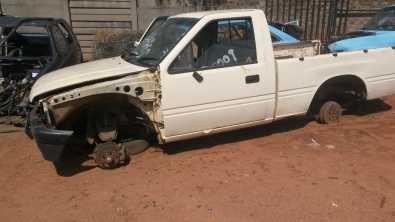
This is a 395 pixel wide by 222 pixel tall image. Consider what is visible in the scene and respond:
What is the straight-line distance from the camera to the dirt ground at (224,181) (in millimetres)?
3729

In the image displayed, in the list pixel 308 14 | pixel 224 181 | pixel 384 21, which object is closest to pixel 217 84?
pixel 224 181

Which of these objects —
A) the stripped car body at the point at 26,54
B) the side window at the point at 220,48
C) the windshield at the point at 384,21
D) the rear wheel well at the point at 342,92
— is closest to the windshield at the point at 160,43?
the side window at the point at 220,48

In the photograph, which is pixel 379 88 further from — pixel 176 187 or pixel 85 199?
pixel 85 199

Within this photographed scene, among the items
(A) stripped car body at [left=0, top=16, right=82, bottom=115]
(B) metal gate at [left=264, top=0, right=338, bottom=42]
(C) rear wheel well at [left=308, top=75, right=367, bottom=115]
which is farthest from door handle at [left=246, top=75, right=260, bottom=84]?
(B) metal gate at [left=264, top=0, right=338, bottom=42]

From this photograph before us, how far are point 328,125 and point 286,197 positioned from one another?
2392mm

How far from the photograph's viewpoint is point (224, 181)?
429cm

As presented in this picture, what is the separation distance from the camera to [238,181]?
169 inches

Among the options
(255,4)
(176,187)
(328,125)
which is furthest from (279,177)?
(255,4)

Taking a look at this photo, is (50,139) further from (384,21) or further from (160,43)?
(384,21)

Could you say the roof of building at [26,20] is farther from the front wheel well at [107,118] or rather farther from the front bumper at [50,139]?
the front bumper at [50,139]

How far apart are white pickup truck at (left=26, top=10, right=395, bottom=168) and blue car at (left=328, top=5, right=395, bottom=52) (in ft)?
5.10

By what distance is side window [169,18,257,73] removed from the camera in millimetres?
4570

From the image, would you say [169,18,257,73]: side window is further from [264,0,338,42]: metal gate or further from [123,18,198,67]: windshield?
[264,0,338,42]: metal gate

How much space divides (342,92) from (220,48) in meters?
2.40
